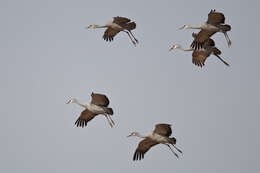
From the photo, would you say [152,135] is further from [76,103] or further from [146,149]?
[76,103]

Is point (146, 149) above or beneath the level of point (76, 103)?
beneath

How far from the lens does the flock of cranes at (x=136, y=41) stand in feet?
86.2

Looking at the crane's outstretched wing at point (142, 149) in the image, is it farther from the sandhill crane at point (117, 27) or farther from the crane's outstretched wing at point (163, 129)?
the sandhill crane at point (117, 27)

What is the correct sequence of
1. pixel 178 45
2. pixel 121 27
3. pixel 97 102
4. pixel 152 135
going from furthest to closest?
pixel 178 45 → pixel 121 27 → pixel 97 102 → pixel 152 135

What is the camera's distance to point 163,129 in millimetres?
25875

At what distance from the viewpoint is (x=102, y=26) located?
31.5 m

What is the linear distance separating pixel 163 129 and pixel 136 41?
22.0 feet

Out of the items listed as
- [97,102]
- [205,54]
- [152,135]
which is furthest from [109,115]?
[205,54]

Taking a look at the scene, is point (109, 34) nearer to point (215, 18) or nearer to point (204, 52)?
point (204, 52)

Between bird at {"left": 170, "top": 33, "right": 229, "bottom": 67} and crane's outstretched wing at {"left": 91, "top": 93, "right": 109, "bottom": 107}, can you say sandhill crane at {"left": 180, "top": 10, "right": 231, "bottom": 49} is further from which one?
crane's outstretched wing at {"left": 91, "top": 93, "right": 109, "bottom": 107}

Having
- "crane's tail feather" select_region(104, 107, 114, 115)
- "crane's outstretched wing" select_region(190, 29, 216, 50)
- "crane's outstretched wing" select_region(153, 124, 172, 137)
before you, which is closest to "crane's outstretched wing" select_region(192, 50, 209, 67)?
"crane's outstretched wing" select_region(190, 29, 216, 50)

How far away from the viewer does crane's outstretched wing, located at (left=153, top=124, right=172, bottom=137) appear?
2569 centimetres

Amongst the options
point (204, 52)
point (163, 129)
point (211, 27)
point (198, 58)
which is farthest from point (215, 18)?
point (163, 129)

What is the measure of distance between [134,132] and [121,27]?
16.5ft
